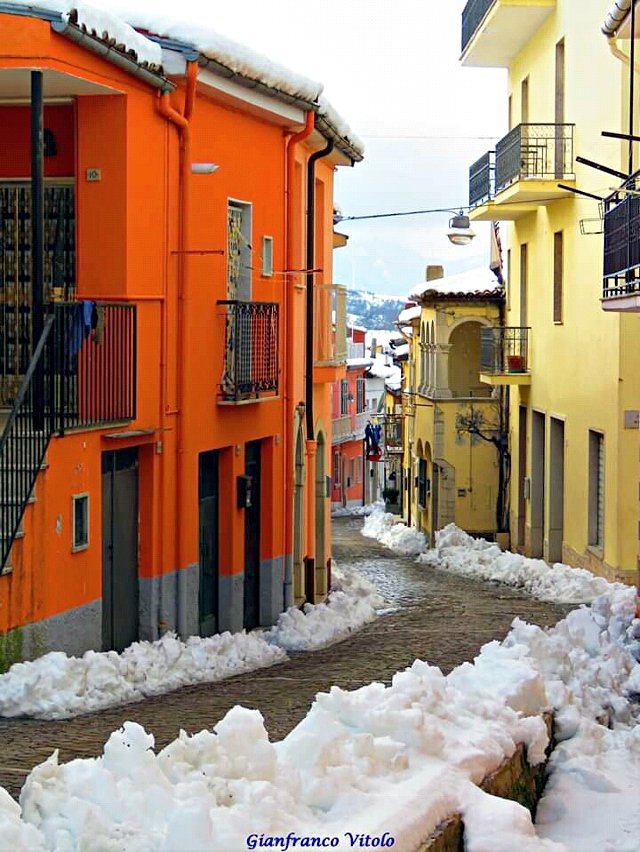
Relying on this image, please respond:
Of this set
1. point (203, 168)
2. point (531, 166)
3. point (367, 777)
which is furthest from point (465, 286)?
point (367, 777)

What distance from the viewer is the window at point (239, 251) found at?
696 inches

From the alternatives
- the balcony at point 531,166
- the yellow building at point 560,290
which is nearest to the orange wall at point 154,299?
the yellow building at point 560,290

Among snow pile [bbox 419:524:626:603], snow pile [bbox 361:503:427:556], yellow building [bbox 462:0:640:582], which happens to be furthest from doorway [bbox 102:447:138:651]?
snow pile [bbox 361:503:427:556]

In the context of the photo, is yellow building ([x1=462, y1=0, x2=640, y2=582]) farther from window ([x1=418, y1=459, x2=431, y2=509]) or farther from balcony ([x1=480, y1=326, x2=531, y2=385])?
window ([x1=418, y1=459, x2=431, y2=509])

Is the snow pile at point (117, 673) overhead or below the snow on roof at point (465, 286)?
below

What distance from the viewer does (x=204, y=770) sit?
6.93m

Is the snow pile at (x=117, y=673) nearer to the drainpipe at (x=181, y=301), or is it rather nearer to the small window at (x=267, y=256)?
the drainpipe at (x=181, y=301)

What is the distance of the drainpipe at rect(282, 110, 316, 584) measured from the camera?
A: 19141 millimetres

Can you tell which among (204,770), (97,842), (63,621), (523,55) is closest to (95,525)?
(63,621)

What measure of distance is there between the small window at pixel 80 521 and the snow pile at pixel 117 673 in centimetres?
96

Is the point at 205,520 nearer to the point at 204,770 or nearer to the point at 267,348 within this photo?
the point at 267,348

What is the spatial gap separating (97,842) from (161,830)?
0.26 m

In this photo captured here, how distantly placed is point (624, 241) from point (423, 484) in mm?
24599

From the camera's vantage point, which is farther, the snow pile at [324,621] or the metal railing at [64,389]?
the snow pile at [324,621]
